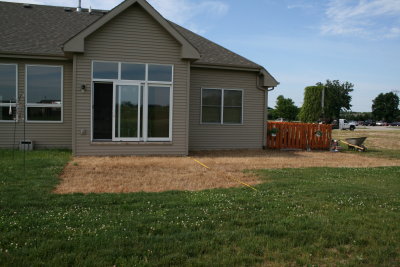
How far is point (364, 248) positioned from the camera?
4.49m

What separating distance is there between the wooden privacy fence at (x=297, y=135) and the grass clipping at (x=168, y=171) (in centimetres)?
290

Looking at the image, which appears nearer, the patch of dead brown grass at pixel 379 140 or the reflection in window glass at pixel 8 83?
the reflection in window glass at pixel 8 83

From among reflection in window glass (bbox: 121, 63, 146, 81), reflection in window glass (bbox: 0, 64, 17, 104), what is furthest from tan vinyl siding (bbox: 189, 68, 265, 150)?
reflection in window glass (bbox: 0, 64, 17, 104)

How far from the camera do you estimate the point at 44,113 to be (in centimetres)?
1345

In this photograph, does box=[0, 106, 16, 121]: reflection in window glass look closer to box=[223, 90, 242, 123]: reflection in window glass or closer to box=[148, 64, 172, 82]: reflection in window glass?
box=[148, 64, 172, 82]: reflection in window glass

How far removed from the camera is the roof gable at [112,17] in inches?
447

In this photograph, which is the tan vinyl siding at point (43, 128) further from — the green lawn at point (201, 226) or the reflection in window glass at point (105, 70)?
the green lawn at point (201, 226)

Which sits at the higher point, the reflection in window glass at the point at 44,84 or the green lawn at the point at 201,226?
the reflection in window glass at the point at 44,84

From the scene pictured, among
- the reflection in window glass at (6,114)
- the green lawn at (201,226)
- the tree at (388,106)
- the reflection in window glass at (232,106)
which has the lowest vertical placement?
the green lawn at (201,226)

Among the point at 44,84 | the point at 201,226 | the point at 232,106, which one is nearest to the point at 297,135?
the point at 232,106

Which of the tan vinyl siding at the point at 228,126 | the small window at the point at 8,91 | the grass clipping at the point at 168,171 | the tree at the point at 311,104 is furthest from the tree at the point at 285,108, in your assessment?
the small window at the point at 8,91

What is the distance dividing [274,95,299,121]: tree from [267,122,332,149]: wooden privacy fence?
47976 mm

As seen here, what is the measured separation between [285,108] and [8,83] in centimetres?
5599

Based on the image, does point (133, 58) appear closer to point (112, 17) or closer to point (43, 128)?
point (112, 17)
